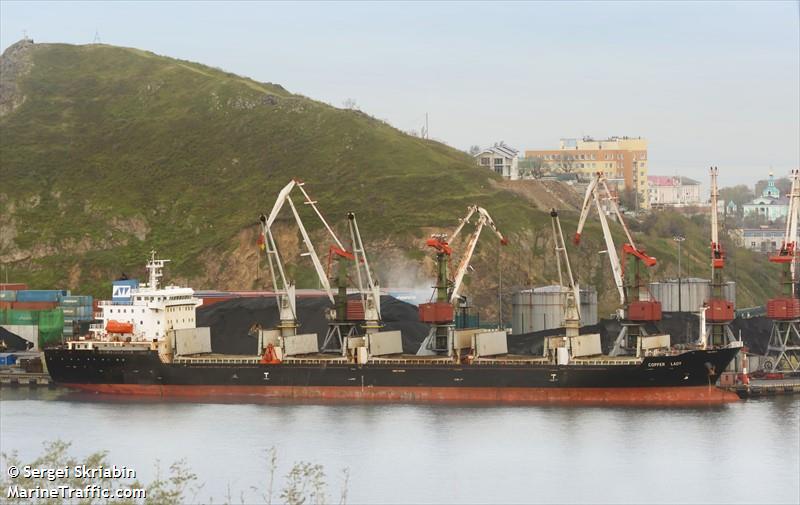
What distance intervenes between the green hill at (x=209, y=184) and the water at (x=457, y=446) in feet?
149

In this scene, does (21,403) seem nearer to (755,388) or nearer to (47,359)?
(47,359)

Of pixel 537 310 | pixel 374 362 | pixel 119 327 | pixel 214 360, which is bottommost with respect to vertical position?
pixel 374 362

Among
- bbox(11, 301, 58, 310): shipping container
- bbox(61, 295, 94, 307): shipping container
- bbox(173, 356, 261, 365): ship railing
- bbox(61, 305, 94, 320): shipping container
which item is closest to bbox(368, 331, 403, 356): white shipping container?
bbox(173, 356, 261, 365): ship railing

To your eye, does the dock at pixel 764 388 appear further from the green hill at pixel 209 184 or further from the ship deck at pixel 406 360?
the green hill at pixel 209 184

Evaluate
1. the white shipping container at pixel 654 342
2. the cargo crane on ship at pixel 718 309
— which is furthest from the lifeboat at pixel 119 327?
the cargo crane on ship at pixel 718 309

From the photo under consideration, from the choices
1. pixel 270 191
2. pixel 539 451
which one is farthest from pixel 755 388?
pixel 270 191

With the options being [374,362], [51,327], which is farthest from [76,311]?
[374,362]

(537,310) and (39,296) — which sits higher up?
(39,296)

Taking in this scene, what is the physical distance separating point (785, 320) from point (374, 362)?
2332 centimetres

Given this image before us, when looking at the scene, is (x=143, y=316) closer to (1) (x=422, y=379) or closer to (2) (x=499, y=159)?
(1) (x=422, y=379)

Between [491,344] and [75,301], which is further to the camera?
[75,301]

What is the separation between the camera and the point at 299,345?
8794cm

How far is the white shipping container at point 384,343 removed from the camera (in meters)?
85.7

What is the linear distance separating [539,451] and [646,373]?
16441mm
